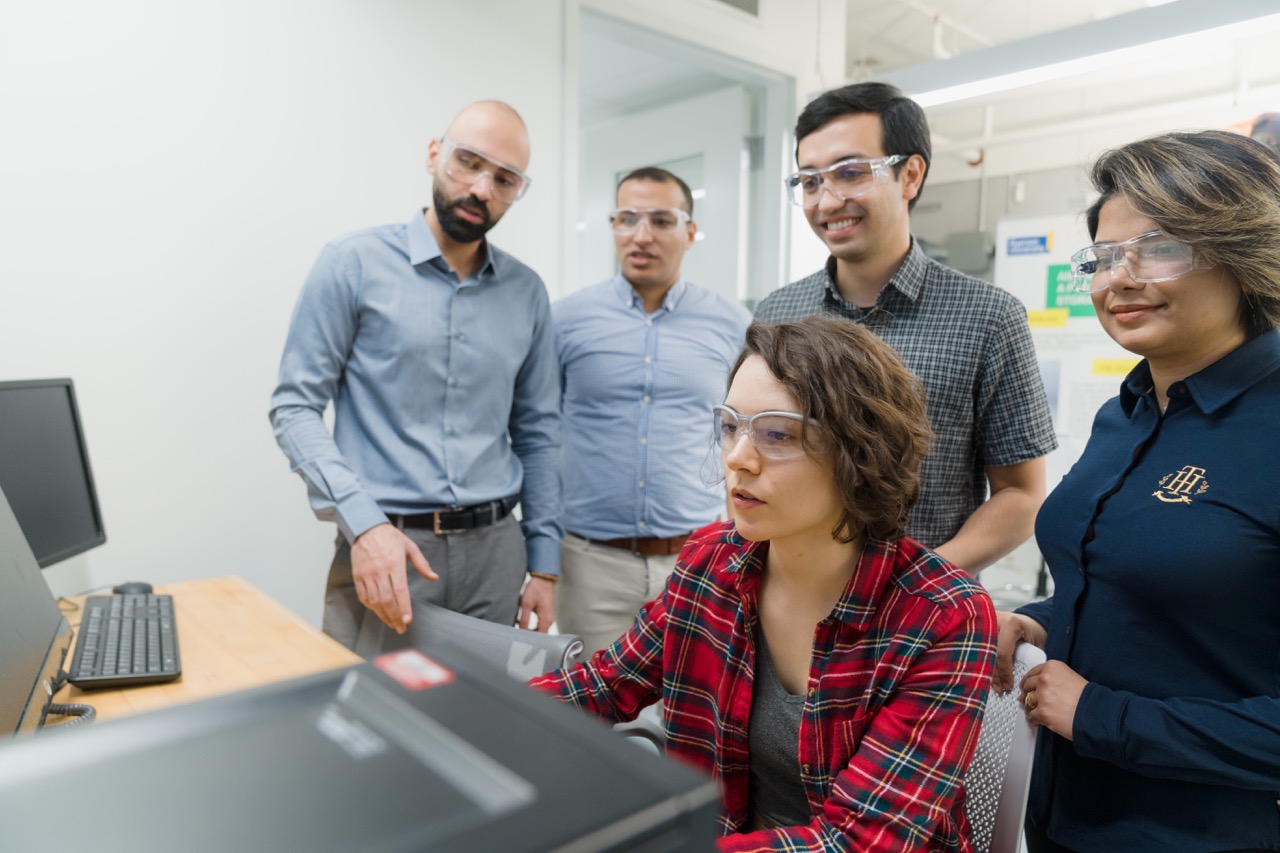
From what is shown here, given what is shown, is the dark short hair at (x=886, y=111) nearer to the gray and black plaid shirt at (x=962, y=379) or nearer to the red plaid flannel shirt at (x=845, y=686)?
the gray and black plaid shirt at (x=962, y=379)

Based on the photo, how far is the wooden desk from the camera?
136cm

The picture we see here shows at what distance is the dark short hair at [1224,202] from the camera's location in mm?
1040

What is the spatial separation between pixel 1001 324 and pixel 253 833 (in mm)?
1591

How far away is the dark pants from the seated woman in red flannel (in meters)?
0.72

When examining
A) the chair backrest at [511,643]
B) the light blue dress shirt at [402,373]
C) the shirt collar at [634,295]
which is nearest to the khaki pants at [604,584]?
the light blue dress shirt at [402,373]

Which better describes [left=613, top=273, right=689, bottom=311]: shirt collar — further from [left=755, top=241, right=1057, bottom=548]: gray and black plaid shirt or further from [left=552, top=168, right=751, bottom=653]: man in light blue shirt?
[left=755, top=241, right=1057, bottom=548]: gray and black plaid shirt

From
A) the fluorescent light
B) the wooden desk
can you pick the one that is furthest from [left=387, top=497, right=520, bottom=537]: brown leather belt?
the fluorescent light

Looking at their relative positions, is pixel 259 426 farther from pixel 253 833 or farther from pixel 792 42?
pixel 792 42

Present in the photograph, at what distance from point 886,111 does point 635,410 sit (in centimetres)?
105

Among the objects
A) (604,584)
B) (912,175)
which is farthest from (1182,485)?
(604,584)

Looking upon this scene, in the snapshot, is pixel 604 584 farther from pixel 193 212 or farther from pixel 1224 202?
A: pixel 1224 202

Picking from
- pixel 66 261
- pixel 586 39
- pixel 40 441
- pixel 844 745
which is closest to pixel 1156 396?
pixel 844 745

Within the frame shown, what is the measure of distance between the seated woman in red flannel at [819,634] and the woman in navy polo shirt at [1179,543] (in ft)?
0.62

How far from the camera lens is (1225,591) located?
1.00 metres
